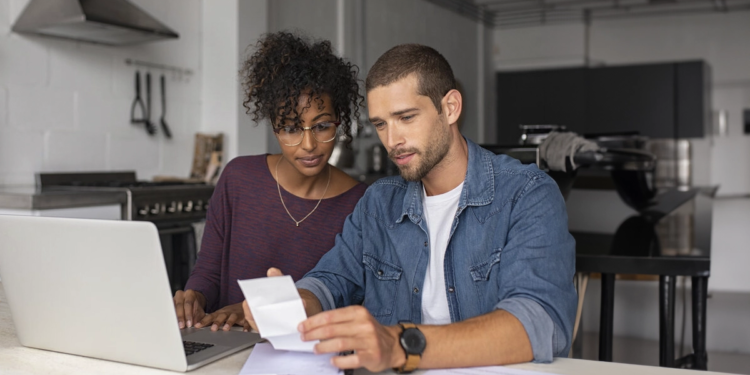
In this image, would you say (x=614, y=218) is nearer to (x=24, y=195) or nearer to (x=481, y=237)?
(x=481, y=237)

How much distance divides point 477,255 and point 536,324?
266 mm

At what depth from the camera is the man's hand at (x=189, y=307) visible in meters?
1.31

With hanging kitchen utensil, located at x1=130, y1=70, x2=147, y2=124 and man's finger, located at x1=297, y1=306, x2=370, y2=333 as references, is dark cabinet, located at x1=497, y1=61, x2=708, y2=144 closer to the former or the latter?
hanging kitchen utensil, located at x1=130, y1=70, x2=147, y2=124

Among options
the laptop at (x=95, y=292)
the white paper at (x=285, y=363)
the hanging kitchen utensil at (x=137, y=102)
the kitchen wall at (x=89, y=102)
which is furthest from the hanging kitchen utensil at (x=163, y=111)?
the white paper at (x=285, y=363)

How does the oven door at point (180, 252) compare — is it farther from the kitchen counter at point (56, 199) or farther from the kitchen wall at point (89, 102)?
the kitchen wall at point (89, 102)

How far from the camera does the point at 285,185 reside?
174 centimetres

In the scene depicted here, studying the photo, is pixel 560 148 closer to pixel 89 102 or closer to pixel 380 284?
pixel 380 284

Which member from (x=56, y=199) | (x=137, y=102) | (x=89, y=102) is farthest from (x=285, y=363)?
(x=137, y=102)

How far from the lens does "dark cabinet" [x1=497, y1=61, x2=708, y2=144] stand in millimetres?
7000

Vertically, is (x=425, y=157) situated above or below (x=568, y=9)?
below

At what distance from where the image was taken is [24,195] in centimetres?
253

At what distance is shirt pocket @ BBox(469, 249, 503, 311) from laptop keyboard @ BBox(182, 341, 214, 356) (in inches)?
19.8

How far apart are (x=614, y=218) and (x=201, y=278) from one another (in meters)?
1.85

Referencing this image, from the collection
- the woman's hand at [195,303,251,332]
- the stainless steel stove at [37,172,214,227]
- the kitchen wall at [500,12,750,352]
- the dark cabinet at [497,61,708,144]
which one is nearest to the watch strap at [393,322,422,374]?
the woman's hand at [195,303,251,332]
